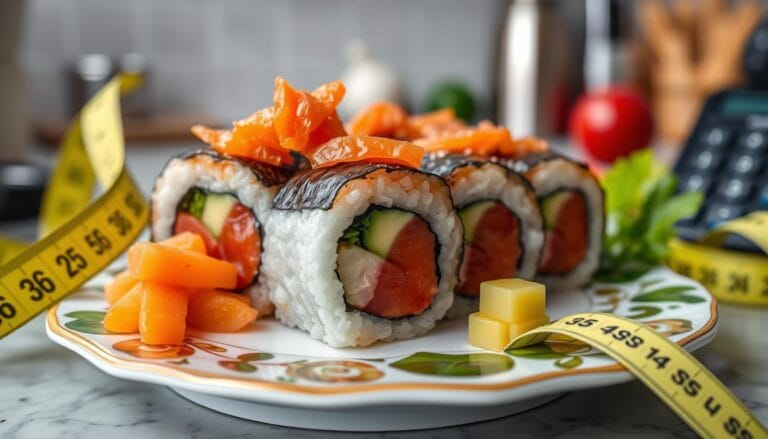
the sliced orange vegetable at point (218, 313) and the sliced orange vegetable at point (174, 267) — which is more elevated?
the sliced orange vegetable at point (174, 267)

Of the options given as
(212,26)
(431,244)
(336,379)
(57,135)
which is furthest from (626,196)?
(212,26)

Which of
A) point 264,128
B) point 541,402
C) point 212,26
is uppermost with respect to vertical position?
point 212,26

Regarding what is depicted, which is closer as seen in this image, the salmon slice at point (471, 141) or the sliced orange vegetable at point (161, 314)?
the sliced orange vegetable at point (161, 314)

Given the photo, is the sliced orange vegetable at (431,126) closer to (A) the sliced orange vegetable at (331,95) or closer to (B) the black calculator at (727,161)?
(A) the sliced orange vegetable at (331,95)

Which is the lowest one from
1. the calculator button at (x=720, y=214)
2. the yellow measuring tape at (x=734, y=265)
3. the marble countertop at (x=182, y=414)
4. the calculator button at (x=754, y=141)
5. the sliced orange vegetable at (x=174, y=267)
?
the marble countertop at (x=182, y=414)

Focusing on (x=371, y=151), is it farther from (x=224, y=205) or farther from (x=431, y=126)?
(x=431, y=126)

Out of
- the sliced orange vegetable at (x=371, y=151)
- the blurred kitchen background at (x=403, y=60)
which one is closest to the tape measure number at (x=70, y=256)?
the sliced orange vegetable at (x=371, y=151)

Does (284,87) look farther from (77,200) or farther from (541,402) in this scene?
(77,200)
